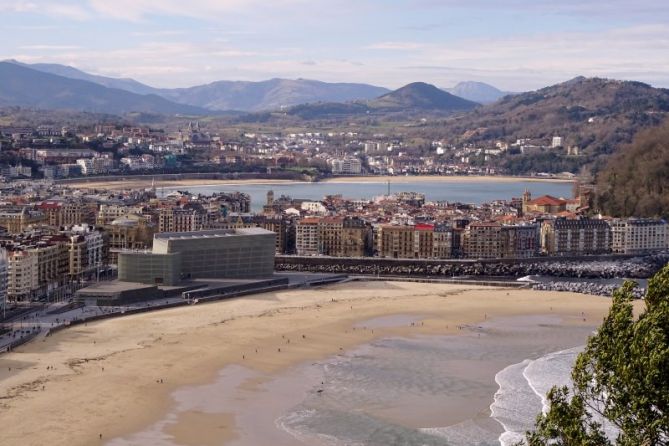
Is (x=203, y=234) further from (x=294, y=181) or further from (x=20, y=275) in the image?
(x=294, y=181)

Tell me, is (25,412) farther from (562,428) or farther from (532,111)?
(532,111)

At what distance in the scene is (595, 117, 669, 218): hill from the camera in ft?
186

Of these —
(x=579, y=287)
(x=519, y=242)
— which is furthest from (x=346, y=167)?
(x=579, y=287)

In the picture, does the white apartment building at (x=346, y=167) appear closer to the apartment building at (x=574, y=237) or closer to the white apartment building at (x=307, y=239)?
the apartment building at (x=574, y=237)

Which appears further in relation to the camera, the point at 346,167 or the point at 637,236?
the point at 346,167

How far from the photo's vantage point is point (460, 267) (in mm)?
42375

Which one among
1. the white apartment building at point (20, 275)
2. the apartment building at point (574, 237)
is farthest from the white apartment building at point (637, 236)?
the white apartment building at point (20, 275)

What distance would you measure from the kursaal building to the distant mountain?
82509mm

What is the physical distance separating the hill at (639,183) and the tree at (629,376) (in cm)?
4662

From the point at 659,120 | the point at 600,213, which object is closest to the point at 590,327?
the point at 600,213

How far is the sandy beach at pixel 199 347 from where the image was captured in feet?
64.5

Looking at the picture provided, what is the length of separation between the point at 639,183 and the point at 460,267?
21943 mm

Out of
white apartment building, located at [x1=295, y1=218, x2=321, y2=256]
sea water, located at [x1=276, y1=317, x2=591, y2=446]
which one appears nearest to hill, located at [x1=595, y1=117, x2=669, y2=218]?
white apartment building, located at [x1=295, y1=218, x2=321, y2=256]

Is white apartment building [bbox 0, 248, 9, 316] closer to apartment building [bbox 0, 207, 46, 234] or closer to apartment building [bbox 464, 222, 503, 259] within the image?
apartment building [bbox 0, 207, 46, 234]
